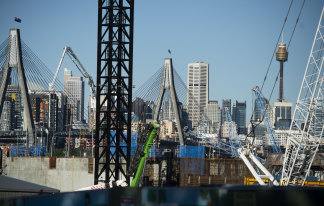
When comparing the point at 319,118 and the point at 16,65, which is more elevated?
the point at 16,65

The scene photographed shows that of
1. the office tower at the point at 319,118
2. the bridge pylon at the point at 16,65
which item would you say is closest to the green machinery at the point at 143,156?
the office tower at the point at 319,118

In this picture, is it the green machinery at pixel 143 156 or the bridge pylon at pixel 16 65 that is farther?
the bridge pylon at pixel 16 65

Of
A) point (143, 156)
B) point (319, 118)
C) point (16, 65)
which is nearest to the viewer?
point (143, 156)

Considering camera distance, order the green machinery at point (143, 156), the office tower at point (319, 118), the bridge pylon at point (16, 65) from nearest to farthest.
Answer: the green machinery at point (143, 156) → the office tower at point (319, 118) → the bridge pylon at point (16, 65)

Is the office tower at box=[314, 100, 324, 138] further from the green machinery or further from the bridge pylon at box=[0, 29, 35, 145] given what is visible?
the bridge pylon at box=[0, 29, 35, 145]

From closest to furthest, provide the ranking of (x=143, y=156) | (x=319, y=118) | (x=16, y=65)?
(x=143, y=156) < (x=319, y=118) < (x=16, y=65)

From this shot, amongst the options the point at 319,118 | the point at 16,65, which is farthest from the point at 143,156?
the point at 16,65

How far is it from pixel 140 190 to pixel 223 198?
5.65 ft


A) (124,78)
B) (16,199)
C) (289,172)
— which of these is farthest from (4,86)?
(16,199)

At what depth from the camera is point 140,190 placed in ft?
41.3

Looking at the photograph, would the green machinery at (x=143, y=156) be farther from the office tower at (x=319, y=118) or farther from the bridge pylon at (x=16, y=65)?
the bridge pylon at (x=16, y=65)

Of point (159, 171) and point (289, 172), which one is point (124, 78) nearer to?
point (289, 172)

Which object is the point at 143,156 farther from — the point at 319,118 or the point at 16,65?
the point at 16,65

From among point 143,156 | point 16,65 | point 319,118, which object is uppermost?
point 16,65
